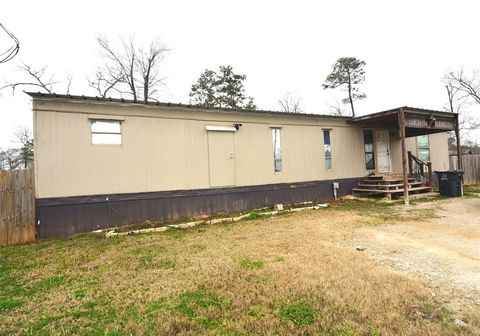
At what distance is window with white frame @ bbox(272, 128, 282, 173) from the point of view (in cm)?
1013

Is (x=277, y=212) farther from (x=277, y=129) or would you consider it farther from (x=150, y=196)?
(x=150, y=196)

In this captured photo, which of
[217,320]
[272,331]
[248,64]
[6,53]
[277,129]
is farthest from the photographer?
[248,64]

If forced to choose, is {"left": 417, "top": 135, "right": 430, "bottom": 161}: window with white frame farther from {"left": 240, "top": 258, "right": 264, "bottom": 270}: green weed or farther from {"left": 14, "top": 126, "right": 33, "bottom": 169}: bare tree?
{"left": 14, "top": 126, "right": 33, "bottom": 169}: bare tree

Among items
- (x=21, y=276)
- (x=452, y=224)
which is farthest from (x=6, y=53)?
(x=452, y=224)

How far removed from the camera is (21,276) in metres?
4.03

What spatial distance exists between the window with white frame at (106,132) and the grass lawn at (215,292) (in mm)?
3084

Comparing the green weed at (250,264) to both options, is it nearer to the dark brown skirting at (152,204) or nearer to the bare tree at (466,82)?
the dark brown skirting at (152,204)

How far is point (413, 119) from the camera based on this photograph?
1067 cm

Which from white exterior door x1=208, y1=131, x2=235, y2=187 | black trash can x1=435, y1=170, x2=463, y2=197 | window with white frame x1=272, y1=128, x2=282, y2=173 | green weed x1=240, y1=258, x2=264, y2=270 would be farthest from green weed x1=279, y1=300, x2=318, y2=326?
black trash can x1=435, y1=170, x2=463, y2=197

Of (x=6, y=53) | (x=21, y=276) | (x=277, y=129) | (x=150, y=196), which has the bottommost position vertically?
(x=21, y=276)

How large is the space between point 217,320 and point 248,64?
961 inches

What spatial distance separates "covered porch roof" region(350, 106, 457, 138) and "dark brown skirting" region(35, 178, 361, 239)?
3.63m

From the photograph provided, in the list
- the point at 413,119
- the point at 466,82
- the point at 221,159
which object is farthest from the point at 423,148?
the point at 466,82

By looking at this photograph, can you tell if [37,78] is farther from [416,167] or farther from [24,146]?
[416,167]
